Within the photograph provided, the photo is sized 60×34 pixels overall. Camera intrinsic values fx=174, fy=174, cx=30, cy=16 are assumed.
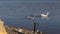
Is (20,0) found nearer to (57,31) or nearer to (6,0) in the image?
(6,0)

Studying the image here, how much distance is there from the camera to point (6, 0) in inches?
574

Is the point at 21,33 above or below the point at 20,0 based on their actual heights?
above

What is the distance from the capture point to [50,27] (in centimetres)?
707

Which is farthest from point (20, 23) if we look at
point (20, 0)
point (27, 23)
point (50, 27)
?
point (20, 0)

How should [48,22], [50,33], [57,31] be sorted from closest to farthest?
[50,33] → [57,31] → [48,22]

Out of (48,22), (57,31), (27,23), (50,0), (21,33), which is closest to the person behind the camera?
(21,33)

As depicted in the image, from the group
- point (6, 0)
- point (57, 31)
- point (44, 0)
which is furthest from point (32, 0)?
point (57, 31)

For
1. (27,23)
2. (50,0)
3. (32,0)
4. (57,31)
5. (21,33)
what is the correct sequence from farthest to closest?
(32,0)
(50,0)
(27,23)
(57,31)
(21,33)

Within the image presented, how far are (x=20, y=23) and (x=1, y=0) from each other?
7009mm

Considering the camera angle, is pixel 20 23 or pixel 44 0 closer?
pixel 20 23

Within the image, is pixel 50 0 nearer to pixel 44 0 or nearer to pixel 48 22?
pixel 44 0

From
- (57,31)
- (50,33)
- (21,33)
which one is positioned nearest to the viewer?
(21,33)

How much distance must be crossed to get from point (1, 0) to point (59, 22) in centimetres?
728

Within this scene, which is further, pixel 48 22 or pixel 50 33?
pixel 48 22
